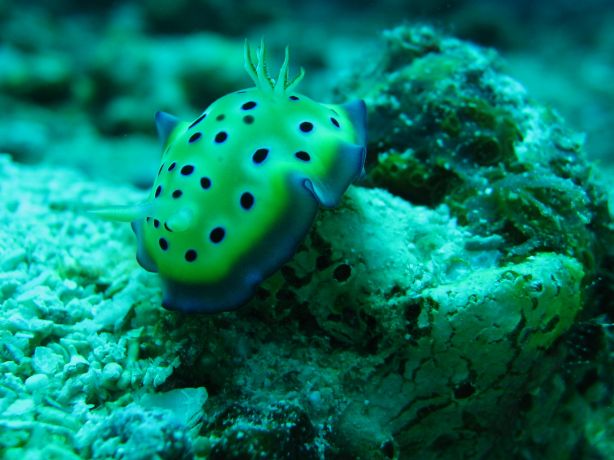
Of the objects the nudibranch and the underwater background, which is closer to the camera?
the nudibranch

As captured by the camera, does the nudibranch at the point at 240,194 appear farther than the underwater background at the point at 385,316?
No

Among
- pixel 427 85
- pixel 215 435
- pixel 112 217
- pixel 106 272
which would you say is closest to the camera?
pixel 215 435

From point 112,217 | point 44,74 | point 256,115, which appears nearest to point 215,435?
point 112,217

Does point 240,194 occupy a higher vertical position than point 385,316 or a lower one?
higher

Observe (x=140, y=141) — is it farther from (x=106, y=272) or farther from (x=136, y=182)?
(x=106, y=272)
